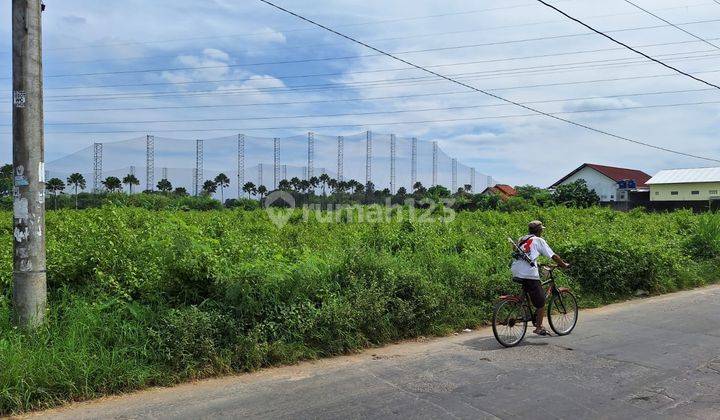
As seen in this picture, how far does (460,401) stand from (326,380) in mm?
1370

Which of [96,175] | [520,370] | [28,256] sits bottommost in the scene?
[520,370]

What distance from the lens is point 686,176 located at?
5194cm

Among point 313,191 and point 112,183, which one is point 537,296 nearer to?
point 313,191

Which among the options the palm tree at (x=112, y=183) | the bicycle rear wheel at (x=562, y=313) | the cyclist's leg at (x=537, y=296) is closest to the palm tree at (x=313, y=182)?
the palm tree at (x=112, y=183)

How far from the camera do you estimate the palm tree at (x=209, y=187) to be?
3891 cm

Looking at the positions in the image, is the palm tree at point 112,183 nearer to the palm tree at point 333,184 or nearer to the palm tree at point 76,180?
the palm tree at point 76,180

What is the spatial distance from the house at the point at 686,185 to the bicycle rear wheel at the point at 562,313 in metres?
50.2

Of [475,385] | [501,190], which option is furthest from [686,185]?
[475,385]

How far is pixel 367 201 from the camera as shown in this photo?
3219 cm

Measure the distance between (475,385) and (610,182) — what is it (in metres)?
55.7

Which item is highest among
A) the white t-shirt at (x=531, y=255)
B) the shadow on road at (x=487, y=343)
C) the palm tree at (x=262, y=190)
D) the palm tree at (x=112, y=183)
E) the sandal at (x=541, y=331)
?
the palm tree at (x=112, y=183)

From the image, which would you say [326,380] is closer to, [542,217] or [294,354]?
[294,354]

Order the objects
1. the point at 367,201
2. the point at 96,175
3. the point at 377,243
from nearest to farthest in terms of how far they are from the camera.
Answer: the point at 377,243 < the point at 367,201 < the point at 96,175

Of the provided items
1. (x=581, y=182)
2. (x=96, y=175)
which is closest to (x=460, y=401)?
(x=96, y=175)
